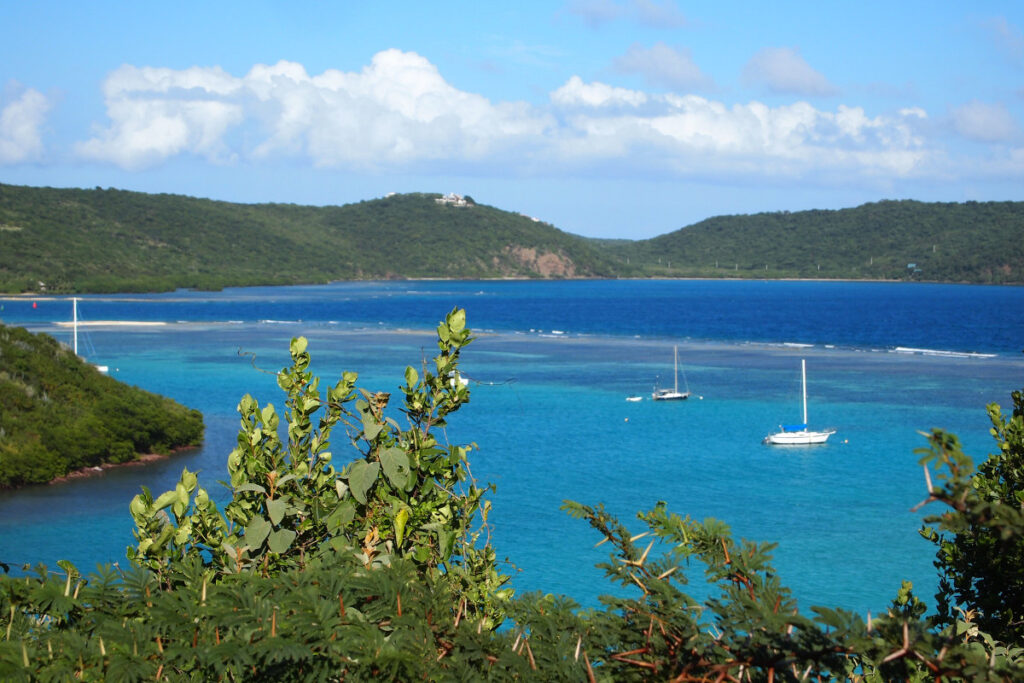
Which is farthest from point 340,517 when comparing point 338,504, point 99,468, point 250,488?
point 99,468

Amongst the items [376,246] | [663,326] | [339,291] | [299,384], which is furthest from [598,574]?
[376,246]

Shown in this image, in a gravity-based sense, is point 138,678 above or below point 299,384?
below

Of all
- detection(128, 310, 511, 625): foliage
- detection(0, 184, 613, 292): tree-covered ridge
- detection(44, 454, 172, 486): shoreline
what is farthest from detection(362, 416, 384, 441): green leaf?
detection(0, 184, 613, 292): tree-covered ridge

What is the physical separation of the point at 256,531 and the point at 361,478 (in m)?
0.51

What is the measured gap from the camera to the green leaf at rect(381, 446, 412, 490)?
14.6 feet

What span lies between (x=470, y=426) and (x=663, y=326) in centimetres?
5270

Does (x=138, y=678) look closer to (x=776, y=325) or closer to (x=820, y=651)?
(x=820, y=651)

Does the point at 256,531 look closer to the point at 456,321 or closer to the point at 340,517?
the point at 340,517

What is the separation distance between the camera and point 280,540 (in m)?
4.22

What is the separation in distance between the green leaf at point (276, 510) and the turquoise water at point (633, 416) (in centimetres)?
74

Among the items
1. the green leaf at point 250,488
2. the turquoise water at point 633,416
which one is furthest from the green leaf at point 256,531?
the turquoise water at point 633,416

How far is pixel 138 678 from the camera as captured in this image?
3281 mm

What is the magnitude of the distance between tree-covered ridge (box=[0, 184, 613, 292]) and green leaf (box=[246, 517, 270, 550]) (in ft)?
368

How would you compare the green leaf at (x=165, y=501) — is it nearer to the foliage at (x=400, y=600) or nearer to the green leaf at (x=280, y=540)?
the foliage at (x=400, y=600)
